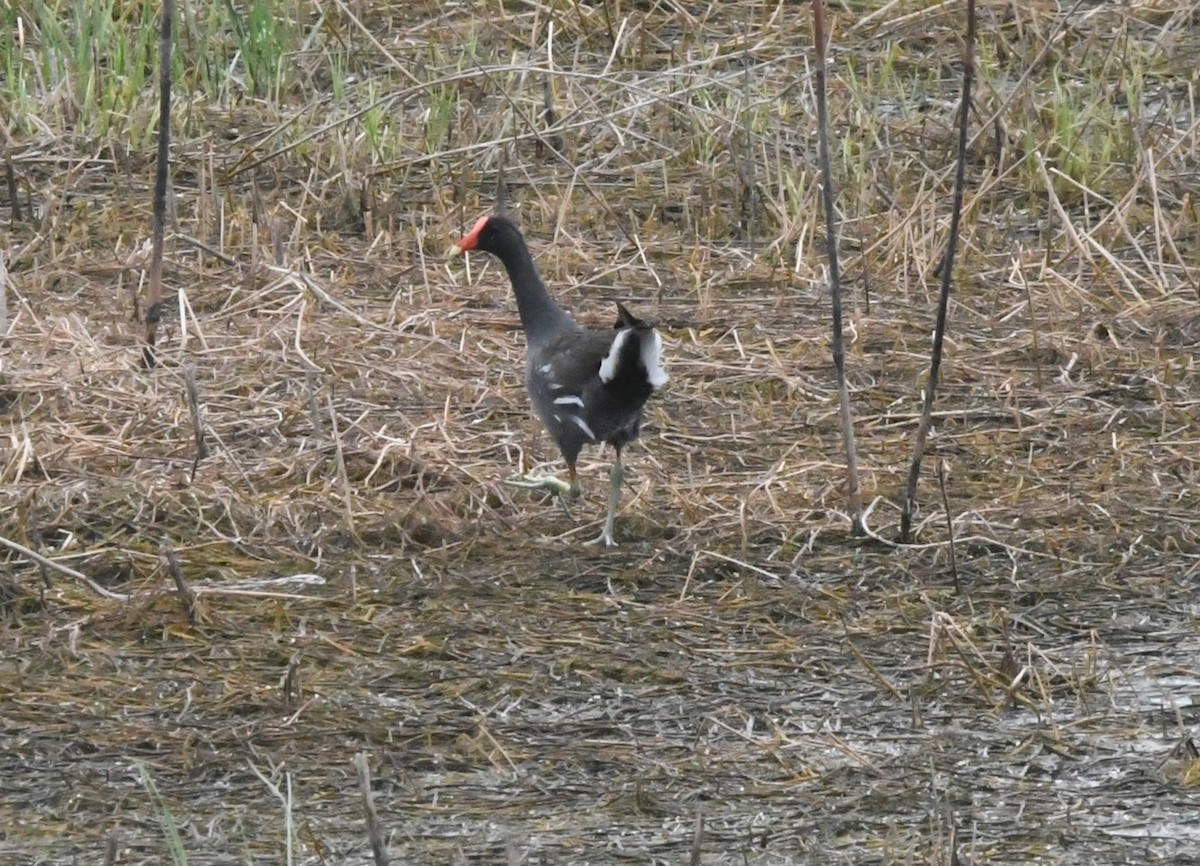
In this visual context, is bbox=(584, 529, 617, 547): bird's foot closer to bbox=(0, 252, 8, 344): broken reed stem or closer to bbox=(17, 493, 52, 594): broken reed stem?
bbox=(17, 493, 52, 594): broken reed stem

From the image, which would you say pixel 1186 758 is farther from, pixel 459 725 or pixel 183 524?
pixel 183 524

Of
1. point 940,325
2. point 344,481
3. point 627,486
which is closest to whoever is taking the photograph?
point 940,325

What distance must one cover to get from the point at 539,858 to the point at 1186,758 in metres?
1.13

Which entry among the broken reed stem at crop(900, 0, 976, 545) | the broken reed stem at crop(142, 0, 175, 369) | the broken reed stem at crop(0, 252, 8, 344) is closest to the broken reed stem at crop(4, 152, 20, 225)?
the broken reed stem at crop(0, 252, 8, 344)

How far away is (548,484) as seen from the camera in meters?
5.01

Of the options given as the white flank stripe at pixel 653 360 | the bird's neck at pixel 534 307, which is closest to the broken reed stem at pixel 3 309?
the bird's neck at pixel 534 307

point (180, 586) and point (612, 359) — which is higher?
point (612, 359)

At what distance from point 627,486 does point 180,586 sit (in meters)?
1.25

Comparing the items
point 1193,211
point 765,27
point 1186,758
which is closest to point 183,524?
point 1186,758

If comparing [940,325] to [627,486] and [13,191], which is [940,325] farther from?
[13,191]

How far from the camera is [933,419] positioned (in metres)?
5.57

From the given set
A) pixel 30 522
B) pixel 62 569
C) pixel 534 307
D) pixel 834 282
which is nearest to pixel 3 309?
pixel 30 522

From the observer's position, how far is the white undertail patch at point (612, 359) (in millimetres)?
4605

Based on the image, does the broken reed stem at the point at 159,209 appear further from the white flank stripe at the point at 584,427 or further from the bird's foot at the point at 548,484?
the white flank stripe at the point at 584,427
